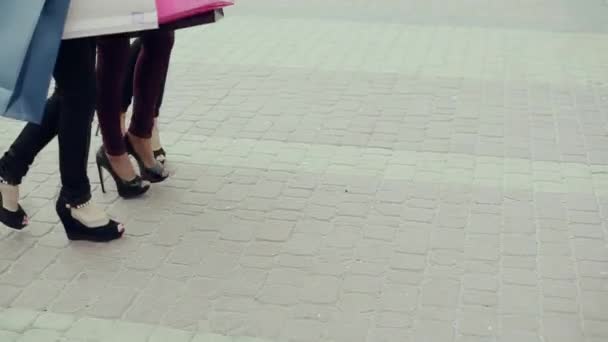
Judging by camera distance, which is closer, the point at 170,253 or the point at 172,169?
the point at 170,253

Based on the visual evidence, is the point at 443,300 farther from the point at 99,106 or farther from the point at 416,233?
the point at 99,106

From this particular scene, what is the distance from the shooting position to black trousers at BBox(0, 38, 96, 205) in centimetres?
333

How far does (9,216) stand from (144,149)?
771mm

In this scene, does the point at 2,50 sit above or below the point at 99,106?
above

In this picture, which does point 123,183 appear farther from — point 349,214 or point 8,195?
point 349,214

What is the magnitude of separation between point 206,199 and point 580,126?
8.22 feet

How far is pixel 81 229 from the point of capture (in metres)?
3.71

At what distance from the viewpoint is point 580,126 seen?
528cm

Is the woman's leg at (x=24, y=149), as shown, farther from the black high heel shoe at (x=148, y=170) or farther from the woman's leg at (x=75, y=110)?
the black high heel shoe at (x=148, y=170)

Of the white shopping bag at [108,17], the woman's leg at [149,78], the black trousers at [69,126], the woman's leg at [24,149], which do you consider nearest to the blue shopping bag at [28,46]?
the white shopping bag at [108,17]

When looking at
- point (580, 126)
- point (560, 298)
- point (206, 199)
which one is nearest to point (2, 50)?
point (206, 199)

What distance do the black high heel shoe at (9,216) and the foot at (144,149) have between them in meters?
0.68

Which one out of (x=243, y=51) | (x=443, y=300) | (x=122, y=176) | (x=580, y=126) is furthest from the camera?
(x=243, y=51)

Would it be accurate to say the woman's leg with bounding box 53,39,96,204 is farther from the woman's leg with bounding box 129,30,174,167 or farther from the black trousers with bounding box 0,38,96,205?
the woman's leg with bounding box 129,30,174,167
